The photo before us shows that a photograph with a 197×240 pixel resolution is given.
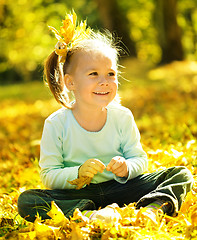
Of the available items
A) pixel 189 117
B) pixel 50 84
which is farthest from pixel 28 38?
pixel 50 84

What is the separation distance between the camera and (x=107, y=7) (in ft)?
42.3

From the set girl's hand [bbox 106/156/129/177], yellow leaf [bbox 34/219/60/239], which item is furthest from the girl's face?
yellow leaf [bbox 34/219/60/239]

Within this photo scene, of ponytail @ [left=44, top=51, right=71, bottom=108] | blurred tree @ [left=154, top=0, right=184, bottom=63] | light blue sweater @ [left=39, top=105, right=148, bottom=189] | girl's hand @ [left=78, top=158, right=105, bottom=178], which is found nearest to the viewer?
girl's hand @ [left=78, top=158, right=105, bottom=178]

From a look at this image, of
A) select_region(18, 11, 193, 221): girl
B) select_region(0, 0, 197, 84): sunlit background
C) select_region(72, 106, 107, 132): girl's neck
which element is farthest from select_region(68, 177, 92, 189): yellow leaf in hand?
select_region(0, 0, 197, 84): sunlit background

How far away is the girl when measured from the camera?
7.87 feet

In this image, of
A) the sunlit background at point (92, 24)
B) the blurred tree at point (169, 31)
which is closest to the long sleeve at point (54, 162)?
the sunlit background at point (92, 24)

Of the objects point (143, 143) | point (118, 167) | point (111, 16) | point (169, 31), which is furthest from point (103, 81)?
point (111, 16)

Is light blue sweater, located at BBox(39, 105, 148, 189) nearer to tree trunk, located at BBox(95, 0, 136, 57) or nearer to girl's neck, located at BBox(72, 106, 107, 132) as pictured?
girl's neck, located at BBox(72, 106, 107, 132)

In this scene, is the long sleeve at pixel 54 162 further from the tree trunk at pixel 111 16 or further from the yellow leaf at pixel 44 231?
the tree trunk at pixel 111 16

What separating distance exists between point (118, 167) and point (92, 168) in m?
0.20

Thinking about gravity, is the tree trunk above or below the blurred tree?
above

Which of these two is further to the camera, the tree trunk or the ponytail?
the tree trunk

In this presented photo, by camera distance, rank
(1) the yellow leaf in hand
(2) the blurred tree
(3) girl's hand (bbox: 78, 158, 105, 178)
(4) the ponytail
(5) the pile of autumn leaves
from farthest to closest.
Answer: (2) the blurred tree
(4) the ponytail
(1) the yellow leaf in hand
(3) girl's hand (bbox: 78, 158, 105, 178)
(5) the pile of autumn leaves

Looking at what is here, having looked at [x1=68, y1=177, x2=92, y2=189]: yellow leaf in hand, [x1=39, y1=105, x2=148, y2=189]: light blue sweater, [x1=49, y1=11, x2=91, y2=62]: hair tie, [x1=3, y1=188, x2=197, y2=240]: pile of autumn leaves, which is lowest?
[x1=3, y1=188, x2=197, y2=240]: pile of autumn leaves
